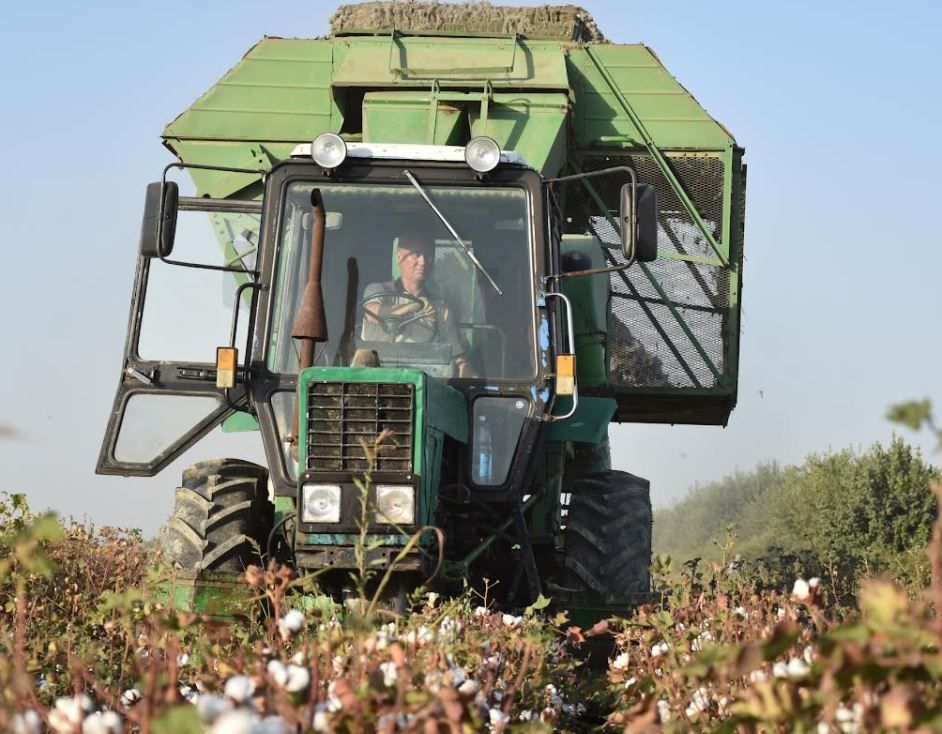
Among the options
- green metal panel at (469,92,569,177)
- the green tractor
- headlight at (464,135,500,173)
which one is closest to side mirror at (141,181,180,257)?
the green tractor

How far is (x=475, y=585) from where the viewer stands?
725 cm

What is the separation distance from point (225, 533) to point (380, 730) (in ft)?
13.3

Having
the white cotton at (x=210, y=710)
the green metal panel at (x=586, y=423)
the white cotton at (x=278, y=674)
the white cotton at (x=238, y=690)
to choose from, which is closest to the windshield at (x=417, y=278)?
the green metal panel at (x=586, y=423)

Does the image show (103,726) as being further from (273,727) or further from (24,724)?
(273,727)

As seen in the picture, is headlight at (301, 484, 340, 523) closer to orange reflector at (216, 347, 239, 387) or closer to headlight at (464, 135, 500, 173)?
orange reflector at (216, 347, 239, 387)

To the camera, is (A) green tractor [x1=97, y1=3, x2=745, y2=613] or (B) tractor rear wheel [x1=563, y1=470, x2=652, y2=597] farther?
(B) tractor rear wheel [x1=563, y1=470, x2=652, y2=597]

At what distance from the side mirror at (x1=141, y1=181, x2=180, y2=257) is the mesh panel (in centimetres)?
334

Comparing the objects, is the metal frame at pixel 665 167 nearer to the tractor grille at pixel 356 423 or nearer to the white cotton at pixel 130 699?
the tractor grille at pixel 356 423

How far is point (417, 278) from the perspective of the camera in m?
6.94

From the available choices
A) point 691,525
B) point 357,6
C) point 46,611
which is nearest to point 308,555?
point 46,611

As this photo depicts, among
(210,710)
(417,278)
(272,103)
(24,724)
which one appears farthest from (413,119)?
(210,710)

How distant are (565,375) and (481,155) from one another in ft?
3.65

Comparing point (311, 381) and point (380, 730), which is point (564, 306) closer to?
point (311, 381)

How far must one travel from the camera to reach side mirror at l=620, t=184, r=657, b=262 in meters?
6.61
